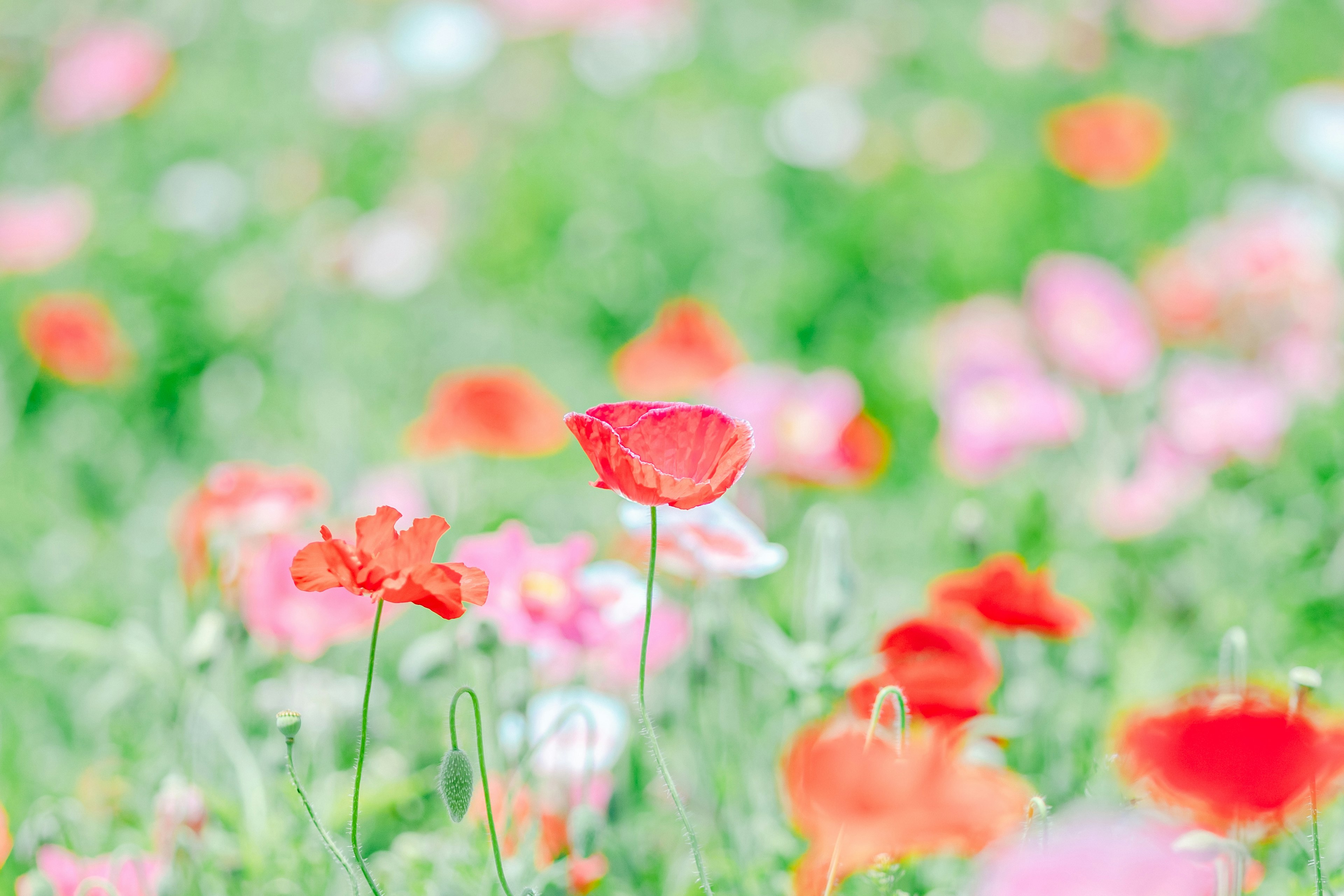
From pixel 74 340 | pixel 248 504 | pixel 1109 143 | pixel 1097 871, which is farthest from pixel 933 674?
pixel 1109 143

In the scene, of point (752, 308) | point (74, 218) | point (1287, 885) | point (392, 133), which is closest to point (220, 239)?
point (74, 218)

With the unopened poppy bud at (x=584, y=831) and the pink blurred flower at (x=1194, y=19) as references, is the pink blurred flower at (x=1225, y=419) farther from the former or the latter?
the pink blurred flower at (x=1194, y=19)

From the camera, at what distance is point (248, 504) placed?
1.34 meters

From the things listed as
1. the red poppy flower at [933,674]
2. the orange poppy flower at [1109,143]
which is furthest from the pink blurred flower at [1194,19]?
the red poppy flower at [933,674]

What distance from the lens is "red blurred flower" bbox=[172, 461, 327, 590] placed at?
1.34 meters

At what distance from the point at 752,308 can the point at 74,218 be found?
156 cm

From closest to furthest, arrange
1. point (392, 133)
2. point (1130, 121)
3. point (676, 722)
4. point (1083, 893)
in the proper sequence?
point (1083, 893) → point (676, 722) → point (1130, 121) → point (392, 133)

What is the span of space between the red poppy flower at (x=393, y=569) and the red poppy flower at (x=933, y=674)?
38 centimetres

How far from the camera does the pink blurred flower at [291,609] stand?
127 cm

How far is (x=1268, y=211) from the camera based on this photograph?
2533 millimetres

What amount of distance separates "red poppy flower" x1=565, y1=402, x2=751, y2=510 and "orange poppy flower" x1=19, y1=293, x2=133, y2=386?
1.62 m

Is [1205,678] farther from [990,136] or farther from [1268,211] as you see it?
[990,136]

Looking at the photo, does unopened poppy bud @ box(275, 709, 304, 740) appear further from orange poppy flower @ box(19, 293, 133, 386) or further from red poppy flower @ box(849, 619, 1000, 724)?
orange poppy flower @ box(19, 293, 133, 386)

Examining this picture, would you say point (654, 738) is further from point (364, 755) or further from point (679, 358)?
point (679, 358)
